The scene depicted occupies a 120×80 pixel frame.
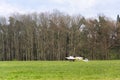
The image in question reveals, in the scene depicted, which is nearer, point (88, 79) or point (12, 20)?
point (88, 79)

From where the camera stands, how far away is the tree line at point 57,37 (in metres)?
99.3

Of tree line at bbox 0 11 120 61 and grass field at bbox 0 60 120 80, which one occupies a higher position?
tree line at bbox 0 11 120 61

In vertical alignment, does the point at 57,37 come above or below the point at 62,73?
above

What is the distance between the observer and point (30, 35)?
331 feet

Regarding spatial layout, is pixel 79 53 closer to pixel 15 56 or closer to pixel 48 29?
pixel 48 29

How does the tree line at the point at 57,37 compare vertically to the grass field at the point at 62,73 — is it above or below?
above

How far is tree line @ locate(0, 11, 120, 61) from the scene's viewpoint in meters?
99.3

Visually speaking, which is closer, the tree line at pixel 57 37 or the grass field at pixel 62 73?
the grass field at pixel 62 73

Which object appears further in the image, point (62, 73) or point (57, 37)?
point (57, 37)

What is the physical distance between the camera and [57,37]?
103 metres

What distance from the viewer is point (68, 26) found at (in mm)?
102062

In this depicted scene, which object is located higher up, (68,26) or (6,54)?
(68,26)

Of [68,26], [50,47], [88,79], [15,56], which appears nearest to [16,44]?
[15,56]

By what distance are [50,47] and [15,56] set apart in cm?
1115
